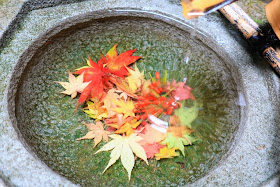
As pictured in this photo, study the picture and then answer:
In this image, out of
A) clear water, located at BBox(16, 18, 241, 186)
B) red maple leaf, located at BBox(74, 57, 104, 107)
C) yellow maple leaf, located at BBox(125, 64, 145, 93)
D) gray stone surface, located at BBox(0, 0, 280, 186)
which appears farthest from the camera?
yellow maple leaf, located at BBox(125, 64, 145, 93)

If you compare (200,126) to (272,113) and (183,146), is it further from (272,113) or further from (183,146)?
(272,113)

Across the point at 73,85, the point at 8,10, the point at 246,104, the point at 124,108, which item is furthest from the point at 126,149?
the point at 8,10

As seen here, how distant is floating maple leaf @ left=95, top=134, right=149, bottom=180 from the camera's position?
145cm

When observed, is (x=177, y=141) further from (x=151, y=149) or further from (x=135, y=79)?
(x=135, y=79)

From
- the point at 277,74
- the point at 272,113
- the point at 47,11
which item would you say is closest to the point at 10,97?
the point at 47,11

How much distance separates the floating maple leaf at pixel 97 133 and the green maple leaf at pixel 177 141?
1.26 ft

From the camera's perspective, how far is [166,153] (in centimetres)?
152

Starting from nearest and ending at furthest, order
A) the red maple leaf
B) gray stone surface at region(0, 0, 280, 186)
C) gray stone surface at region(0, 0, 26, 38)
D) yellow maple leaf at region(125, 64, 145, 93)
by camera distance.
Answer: gray stone surface at region(0, 0, 280, 186), gray stone surface at region(0, 0, 26, 38), the red maple leaf, yellow maple leaf at region(125, 64, 145, 93)

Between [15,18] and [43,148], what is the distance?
33.8 inches

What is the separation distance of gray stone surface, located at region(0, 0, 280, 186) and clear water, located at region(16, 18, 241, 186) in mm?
119

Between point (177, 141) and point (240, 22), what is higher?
point (240, 22)

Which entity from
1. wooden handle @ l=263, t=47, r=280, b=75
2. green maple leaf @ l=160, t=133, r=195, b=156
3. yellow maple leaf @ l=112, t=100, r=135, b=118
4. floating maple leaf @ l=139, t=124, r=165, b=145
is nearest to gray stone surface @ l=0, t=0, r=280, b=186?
wooden handle @ l=263, t=47, r=280, b=75

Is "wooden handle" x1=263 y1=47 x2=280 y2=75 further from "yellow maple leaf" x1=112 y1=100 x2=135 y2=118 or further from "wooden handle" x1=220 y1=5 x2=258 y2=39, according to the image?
"yellow maple leaf" x1=112 y1=100 x2=135 y2=118

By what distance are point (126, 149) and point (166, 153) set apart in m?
0.25
